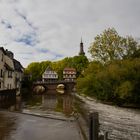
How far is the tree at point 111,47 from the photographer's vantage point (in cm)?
4481

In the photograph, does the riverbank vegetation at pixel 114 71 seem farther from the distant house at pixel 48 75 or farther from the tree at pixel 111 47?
the distant house at pixel 48 75

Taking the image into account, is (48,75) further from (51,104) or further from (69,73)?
(51,104)

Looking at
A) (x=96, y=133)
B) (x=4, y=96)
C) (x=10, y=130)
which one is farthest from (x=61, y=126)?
(x=4, y=96)

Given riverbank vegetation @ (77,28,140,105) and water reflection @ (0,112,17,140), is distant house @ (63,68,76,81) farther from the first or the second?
water reflection @ (0,112,17,140)

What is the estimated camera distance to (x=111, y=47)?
4562 cm

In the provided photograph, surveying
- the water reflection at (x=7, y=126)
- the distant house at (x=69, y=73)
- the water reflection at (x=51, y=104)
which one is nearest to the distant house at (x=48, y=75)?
the distant house at (x=69, y=73)

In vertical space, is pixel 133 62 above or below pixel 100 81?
above

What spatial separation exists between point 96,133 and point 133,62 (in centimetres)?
3264

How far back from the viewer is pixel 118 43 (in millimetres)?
45156

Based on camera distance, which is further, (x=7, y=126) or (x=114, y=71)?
(x=114, y=71)

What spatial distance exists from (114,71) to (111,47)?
715cm

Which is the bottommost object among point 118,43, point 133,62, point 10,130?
point 10,130

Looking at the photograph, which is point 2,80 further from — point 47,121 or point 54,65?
point 54,65

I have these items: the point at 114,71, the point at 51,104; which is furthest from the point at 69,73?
the point at 114,71
